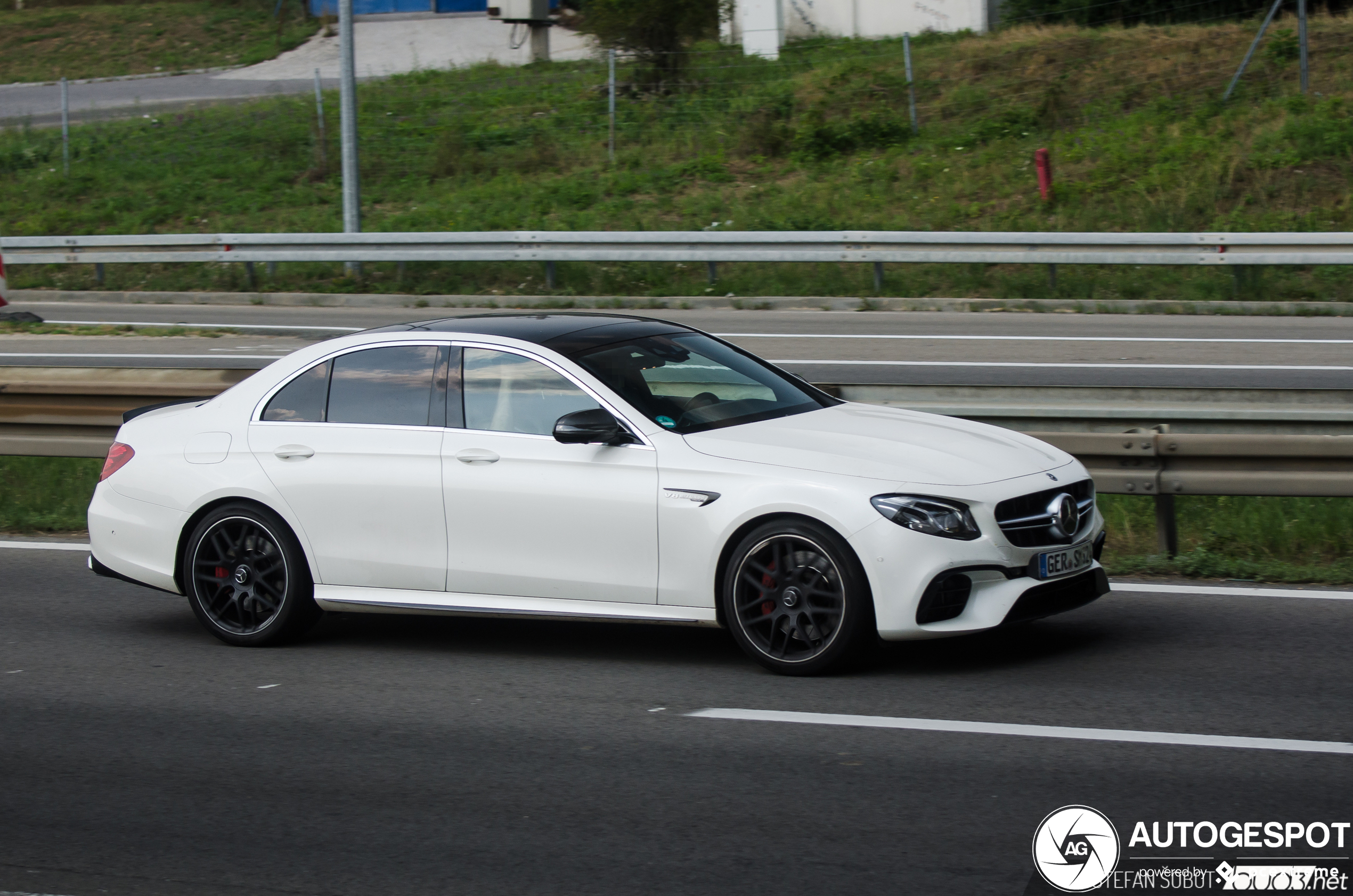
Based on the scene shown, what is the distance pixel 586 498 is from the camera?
6.53 meters

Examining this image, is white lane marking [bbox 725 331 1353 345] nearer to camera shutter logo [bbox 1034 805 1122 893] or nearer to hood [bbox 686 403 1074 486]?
hood [bbox 686 403 1074 486]

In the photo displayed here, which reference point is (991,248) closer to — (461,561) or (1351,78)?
(1351,78)

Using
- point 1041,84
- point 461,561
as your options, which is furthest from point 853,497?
point 1041,84

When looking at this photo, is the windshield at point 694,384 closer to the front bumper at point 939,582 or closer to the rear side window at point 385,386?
the rear side window at point 385,386

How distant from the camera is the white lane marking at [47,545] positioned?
9750mm

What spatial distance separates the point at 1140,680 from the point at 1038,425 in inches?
106

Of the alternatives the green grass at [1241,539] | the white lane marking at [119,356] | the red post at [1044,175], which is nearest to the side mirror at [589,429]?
the green grass at [1241,539]

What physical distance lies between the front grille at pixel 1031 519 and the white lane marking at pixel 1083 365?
819 centimetres

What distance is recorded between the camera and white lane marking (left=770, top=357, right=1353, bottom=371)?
1388cm

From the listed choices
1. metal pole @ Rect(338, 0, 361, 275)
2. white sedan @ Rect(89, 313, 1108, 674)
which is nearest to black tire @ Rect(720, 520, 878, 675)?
white sedan @ Rect(89, 313, 1108, 674)

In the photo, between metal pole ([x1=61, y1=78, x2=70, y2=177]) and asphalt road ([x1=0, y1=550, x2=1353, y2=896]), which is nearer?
asphalt road ([x1=0, y1=550, x2=1353, y2=896])

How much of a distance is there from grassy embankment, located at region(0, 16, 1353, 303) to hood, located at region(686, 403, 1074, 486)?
13120 millimetres

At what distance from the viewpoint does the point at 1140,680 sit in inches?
242

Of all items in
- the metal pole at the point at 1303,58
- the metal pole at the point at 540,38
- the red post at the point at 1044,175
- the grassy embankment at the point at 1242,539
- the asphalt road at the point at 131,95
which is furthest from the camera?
the metal pole at the point at 540,38
